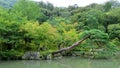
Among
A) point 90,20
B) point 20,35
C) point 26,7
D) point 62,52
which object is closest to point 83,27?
point 90,20

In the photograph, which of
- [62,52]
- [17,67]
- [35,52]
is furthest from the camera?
[62,52]

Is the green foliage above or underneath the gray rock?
above

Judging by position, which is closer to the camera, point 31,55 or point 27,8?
point 31,55

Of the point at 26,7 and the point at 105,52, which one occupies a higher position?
the point at 26,7

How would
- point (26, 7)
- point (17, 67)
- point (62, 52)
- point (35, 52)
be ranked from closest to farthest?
1. point (17, 67)
2. point (35, 52)
3. point (62, 52)
4. point (26, 7)

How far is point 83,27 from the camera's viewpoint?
26.5 meters

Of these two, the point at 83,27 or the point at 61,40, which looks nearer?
the point at 61,40

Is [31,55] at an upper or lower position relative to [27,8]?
lower

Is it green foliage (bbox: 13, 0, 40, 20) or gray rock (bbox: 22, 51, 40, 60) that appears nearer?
gray rock (bbox: 22, 51, 40, 60)

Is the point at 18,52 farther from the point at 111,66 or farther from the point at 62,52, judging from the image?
the point at 111,66

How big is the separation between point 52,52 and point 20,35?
2.62 meters

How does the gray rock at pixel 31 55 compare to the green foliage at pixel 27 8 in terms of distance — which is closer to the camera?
the gray rock at pixel 31 55

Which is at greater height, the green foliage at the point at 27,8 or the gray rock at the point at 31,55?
the green foliage at the point at 27,8

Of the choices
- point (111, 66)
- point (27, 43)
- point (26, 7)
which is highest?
point (26, 7)
